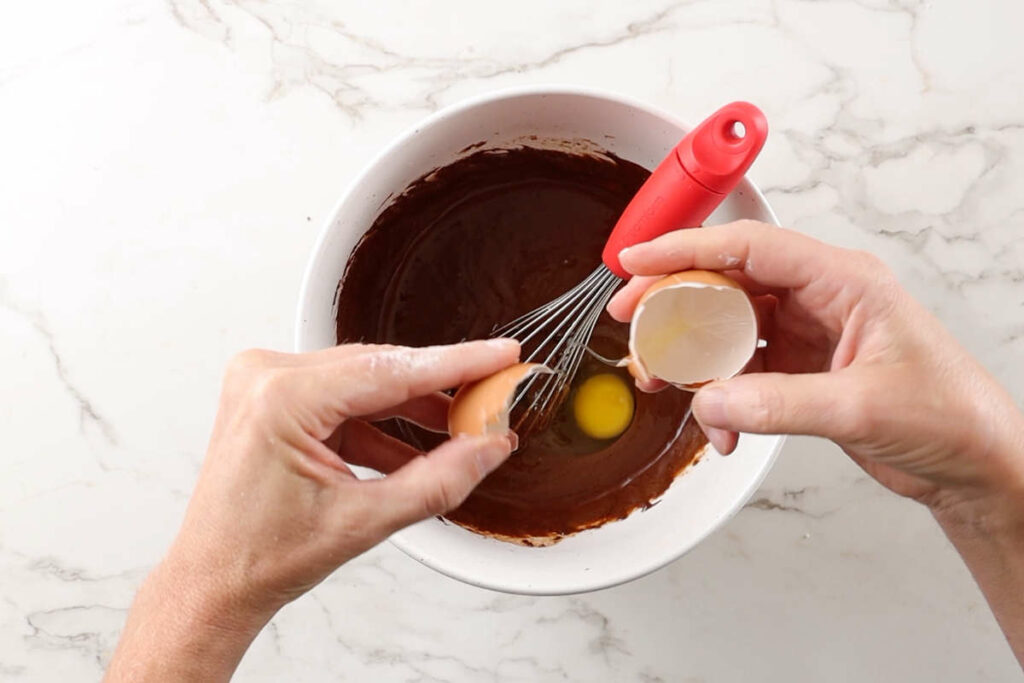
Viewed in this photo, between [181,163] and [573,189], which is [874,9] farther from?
[181,163]

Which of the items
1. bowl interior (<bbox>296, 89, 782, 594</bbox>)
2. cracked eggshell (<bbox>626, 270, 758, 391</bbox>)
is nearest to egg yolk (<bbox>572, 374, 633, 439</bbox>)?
bowl interior (<bbox>296, 89, 782, 594</bbox>)

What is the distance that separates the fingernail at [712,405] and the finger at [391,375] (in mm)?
180

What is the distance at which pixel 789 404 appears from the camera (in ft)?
2.22

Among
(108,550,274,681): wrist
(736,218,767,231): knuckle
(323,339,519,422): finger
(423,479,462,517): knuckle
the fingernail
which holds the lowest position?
(108,550,274,681): wrist

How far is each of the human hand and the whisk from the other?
184 millimetres

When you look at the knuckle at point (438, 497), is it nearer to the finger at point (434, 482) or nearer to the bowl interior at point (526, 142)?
the finger at point (434, 482)

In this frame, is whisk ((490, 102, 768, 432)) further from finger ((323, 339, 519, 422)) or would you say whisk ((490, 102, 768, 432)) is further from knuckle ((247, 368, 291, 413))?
knuckle ((247, 368, 291, 413))

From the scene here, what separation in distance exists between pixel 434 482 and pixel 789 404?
291 millimetres

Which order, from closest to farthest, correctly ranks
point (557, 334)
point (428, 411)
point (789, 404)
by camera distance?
point (789, 404) < point (428, 411) < point (557, 334)

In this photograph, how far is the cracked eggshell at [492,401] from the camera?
735 mm

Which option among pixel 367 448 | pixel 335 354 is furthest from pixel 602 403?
pixel 335 354

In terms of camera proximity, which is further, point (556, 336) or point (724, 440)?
point (556, 336)

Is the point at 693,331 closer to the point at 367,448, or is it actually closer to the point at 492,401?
the point at 492,401

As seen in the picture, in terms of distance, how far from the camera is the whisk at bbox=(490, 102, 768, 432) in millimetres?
726
